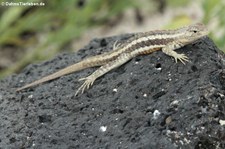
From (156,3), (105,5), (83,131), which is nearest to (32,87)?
(83,131)

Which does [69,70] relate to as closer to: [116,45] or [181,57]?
[116,45]

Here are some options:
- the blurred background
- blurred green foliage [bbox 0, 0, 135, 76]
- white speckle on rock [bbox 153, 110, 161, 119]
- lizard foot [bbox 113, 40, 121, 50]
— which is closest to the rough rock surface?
white speckle on rock [bbox 153, 110, 161, 119]

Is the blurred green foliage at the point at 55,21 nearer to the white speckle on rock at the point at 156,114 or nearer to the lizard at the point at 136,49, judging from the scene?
the lizard at the point at 136,49

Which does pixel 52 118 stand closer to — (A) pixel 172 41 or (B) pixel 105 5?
(A) pixel 172 41

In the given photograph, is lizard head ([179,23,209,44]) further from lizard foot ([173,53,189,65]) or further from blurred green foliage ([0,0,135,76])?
blurred green foliage ([0,0,135,76])

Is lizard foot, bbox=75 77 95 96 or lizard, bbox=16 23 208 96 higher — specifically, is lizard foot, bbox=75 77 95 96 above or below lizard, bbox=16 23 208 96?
below

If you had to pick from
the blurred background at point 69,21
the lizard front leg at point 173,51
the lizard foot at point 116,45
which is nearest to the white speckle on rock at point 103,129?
the lizard front leg at point 173,51
